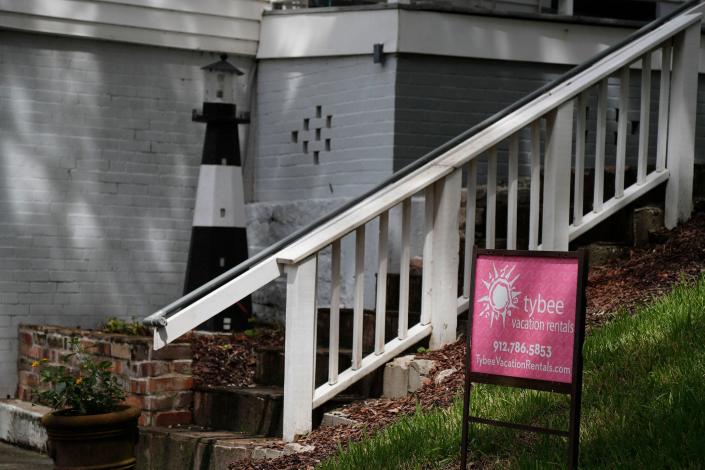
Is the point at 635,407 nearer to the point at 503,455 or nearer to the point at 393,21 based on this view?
the point at 503,455

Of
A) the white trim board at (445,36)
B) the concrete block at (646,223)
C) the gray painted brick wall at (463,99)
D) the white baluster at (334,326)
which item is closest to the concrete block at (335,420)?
the white baluster at (334,326)

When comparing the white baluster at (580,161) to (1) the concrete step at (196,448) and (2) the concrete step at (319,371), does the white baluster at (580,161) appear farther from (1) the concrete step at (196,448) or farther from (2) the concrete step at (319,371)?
(1) the concrete step at (196,448)

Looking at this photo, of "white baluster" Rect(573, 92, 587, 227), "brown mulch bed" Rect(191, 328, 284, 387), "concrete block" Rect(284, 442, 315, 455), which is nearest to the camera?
"concrete block" Rect(284, 442, 315, 455)

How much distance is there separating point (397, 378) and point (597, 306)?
110 centimetres

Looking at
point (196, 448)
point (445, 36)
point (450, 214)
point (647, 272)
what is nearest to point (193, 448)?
point (196, 448)

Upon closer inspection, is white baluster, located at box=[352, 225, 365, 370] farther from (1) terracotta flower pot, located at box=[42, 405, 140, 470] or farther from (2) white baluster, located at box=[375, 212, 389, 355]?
(1) terracotta flower pot, located at box=[42, 405, 140, 470]

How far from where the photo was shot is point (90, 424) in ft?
21.4

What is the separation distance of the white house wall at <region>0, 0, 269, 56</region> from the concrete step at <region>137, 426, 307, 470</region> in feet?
10.9

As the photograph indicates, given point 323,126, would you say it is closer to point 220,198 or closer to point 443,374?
point 220,198

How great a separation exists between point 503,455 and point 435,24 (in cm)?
419

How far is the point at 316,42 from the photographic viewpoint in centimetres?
910

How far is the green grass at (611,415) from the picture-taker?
184 inches

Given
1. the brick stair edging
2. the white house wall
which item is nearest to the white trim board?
the white house wall

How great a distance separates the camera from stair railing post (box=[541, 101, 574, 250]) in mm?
7113
